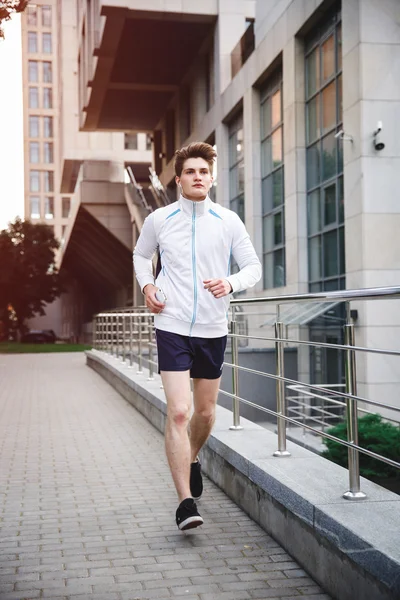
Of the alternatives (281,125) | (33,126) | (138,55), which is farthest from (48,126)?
(281,125)

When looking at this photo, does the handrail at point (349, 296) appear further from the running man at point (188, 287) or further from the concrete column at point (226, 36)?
the concrete column at point (226, 36)

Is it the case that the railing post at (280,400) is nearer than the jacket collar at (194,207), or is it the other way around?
the jacket collar at (194,207)

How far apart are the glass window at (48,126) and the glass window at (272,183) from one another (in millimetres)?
79446

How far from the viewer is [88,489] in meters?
6.30

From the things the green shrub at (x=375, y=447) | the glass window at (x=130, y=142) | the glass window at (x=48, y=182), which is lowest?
the green shrub at (x=375, y=447)

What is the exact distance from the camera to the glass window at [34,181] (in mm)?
98812

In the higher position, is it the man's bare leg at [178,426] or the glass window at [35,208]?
the glass window at [35,208]

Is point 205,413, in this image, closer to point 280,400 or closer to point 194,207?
point 280,400

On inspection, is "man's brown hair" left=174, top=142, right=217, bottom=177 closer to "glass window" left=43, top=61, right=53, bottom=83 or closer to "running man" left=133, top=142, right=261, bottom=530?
"running man" left=133, top=142, right=261, bottom=530

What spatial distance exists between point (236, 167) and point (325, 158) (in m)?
7.91

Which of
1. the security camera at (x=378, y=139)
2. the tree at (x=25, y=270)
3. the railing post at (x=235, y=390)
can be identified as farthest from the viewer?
the tree at (x=25, y=270)

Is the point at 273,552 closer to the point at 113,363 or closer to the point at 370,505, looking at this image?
the point at 370,505

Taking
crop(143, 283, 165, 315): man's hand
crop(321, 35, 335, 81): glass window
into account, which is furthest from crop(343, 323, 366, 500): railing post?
crop(321, 35, 335, 81): glass window

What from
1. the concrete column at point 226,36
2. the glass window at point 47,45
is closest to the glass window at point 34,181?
the glass window at point 47,45
